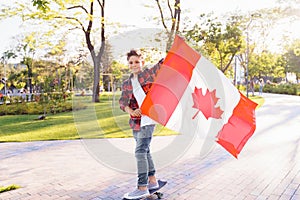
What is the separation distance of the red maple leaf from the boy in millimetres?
599

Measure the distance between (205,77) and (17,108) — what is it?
50.8 feet

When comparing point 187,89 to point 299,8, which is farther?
point 299,8

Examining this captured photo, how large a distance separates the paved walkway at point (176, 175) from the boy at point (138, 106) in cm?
44

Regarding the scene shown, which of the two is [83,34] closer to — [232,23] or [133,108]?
[232,23]

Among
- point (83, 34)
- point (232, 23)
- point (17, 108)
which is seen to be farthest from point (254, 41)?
point (17, 108)

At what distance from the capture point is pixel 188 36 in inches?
618

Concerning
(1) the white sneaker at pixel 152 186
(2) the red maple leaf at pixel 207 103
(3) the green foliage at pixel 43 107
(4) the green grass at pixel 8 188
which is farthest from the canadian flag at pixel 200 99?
(3) the green foliage at pixel 43 107

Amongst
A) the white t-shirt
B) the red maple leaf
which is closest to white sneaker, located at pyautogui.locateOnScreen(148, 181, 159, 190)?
the white t-shirt

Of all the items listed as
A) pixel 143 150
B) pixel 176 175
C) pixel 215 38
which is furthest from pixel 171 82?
pixel 215 38

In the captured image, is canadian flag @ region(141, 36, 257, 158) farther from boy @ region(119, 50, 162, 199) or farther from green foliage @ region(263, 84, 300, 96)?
green foliage @ region(263, 84, 300, 96)

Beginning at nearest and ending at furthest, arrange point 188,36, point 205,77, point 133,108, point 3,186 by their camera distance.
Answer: point 133,108 < point 205,77 < point 3,186 < point 188,36

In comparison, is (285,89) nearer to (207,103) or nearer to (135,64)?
(207,103)

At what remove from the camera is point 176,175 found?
4.93 metres

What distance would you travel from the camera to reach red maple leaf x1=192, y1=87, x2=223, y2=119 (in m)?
3.83
